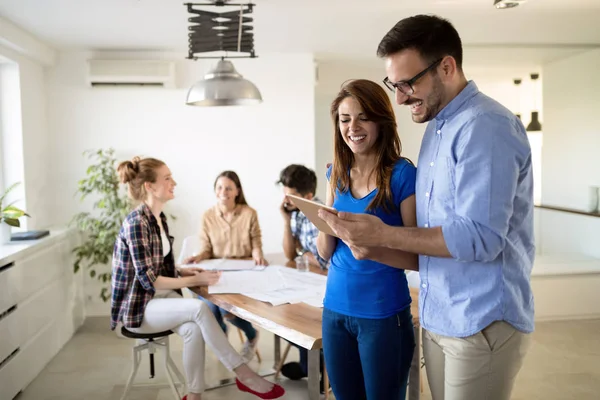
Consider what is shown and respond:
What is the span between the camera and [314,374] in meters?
2.19

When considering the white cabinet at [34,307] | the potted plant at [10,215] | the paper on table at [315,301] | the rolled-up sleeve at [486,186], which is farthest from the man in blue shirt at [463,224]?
the potted plant at [10,215]

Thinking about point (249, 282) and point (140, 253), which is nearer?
point (140, 253)

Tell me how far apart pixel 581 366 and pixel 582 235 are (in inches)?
63.3

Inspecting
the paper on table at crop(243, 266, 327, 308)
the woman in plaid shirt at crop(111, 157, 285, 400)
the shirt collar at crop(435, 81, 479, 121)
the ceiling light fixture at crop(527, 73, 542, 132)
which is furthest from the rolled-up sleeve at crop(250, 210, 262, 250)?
the ceiling light fixture at crop(527, 73, 542, 132)

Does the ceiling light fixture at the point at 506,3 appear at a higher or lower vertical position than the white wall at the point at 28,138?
higher

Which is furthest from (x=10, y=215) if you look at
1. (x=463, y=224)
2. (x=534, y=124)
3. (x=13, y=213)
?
(x=534, y=124)

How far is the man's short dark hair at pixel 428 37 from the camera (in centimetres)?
136

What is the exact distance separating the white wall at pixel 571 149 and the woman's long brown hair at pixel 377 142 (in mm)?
4016

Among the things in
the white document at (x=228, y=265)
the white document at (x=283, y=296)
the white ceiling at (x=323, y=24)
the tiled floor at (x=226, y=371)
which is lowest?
the tiled floor at (x=226, y=371)

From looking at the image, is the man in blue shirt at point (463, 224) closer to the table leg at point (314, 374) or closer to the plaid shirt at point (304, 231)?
the table leg at point (314, 374)

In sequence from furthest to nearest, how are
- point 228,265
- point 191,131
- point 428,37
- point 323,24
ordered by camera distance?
point 191,131 → point 323,24 → point 228,265 → point 428,37

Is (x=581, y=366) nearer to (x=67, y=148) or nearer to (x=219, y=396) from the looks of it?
(x=219, y=396)

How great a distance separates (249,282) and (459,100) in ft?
6.11

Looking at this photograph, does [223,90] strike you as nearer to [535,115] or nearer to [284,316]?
[284,316]
